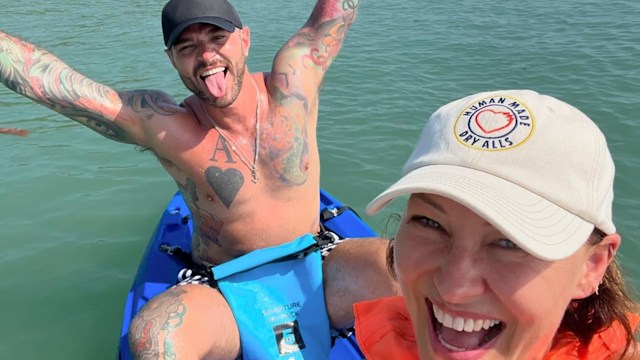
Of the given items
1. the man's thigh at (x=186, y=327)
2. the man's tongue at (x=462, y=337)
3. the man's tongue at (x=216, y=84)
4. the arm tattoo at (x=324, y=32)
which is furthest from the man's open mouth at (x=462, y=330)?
the arm tattoo at (x=324, y=32)

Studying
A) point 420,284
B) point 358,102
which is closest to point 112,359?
point 420,284

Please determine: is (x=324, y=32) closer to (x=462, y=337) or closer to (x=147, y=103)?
(x=147, y=103)

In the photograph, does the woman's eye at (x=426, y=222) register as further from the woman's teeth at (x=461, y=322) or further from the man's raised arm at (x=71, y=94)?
the man's raised arm at (x=71, y=94)

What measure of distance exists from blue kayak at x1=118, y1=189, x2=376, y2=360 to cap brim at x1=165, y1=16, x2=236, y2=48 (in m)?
1.26

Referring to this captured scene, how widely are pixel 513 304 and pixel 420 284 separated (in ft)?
0.71

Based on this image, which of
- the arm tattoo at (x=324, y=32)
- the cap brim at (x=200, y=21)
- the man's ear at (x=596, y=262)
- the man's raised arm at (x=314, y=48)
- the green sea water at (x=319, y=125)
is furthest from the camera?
the green sea water at (x=319, y=125)

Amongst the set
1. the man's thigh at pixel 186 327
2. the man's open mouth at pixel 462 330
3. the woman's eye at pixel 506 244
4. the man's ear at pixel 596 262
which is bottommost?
the man's thigh at pixel 186 327

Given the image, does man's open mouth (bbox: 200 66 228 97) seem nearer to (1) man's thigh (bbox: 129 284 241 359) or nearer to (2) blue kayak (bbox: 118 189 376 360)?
(1) man's thigh (bbox: 129 284 241 359)

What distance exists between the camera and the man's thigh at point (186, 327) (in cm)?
236

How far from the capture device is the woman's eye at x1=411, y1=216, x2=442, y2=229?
1.25 metres

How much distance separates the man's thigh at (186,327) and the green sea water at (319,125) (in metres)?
1.12

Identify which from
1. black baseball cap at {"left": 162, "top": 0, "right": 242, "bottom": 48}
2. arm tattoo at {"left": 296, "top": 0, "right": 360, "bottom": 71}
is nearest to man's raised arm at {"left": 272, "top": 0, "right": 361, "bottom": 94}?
arm tattoo at {"left": 296, "top": 0, "right": 360, "bottom": 71}

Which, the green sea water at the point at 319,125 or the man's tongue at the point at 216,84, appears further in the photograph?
the green sea water at the point at 319,125

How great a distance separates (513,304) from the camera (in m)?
1.18
